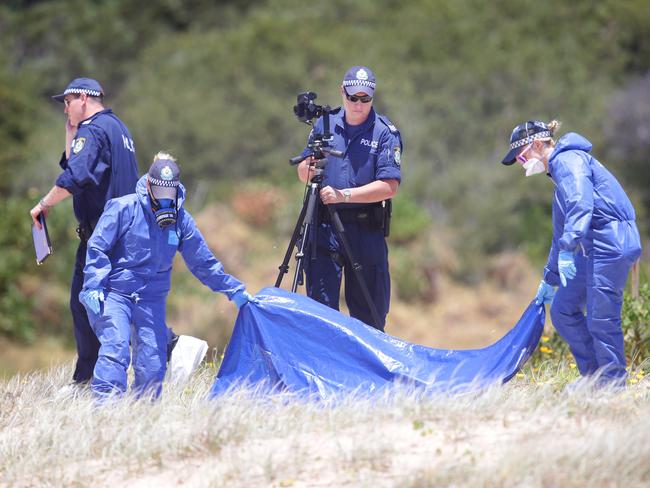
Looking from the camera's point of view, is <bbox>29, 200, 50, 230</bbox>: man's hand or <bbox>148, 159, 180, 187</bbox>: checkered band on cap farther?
<bbox>29, 200, 50, 230</bbox>: man's hand

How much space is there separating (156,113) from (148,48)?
3.84m

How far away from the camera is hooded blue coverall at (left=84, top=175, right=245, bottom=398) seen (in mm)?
6266

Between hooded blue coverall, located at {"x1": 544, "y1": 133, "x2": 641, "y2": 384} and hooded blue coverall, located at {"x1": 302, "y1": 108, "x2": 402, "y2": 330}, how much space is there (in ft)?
3.75

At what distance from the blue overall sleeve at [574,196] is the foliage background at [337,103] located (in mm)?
13211

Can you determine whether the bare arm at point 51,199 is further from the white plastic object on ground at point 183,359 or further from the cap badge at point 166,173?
the white plastic object on ground at point 183,359

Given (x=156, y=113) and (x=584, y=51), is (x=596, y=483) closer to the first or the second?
(x=156, y=113)

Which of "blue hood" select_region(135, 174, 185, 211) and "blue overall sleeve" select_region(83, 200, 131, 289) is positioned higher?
"blue hood" select_region(135, 174, 185, 211)

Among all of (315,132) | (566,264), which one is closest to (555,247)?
(566,264)

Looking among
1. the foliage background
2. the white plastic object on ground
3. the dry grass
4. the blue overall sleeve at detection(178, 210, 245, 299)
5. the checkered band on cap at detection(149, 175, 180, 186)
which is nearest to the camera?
the dry grass

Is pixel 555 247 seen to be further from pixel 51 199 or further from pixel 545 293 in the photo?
pixel 51 199

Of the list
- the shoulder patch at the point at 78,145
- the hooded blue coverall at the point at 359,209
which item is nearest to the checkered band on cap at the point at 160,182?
the shoulder patch at the point at 78,145

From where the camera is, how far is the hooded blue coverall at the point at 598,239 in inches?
239

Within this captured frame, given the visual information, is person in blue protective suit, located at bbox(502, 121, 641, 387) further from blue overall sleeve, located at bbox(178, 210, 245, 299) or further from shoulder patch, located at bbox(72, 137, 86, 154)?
shoulder patch, located at bbox(72, 137, 86, 154)

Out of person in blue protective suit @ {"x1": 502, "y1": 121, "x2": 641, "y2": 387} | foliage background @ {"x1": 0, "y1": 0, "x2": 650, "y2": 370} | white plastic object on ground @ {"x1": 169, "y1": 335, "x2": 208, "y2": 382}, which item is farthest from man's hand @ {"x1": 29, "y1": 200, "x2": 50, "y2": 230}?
foliage background @ {"x1": 0, "y1": 0, "x2": 650, "y2": 370}
